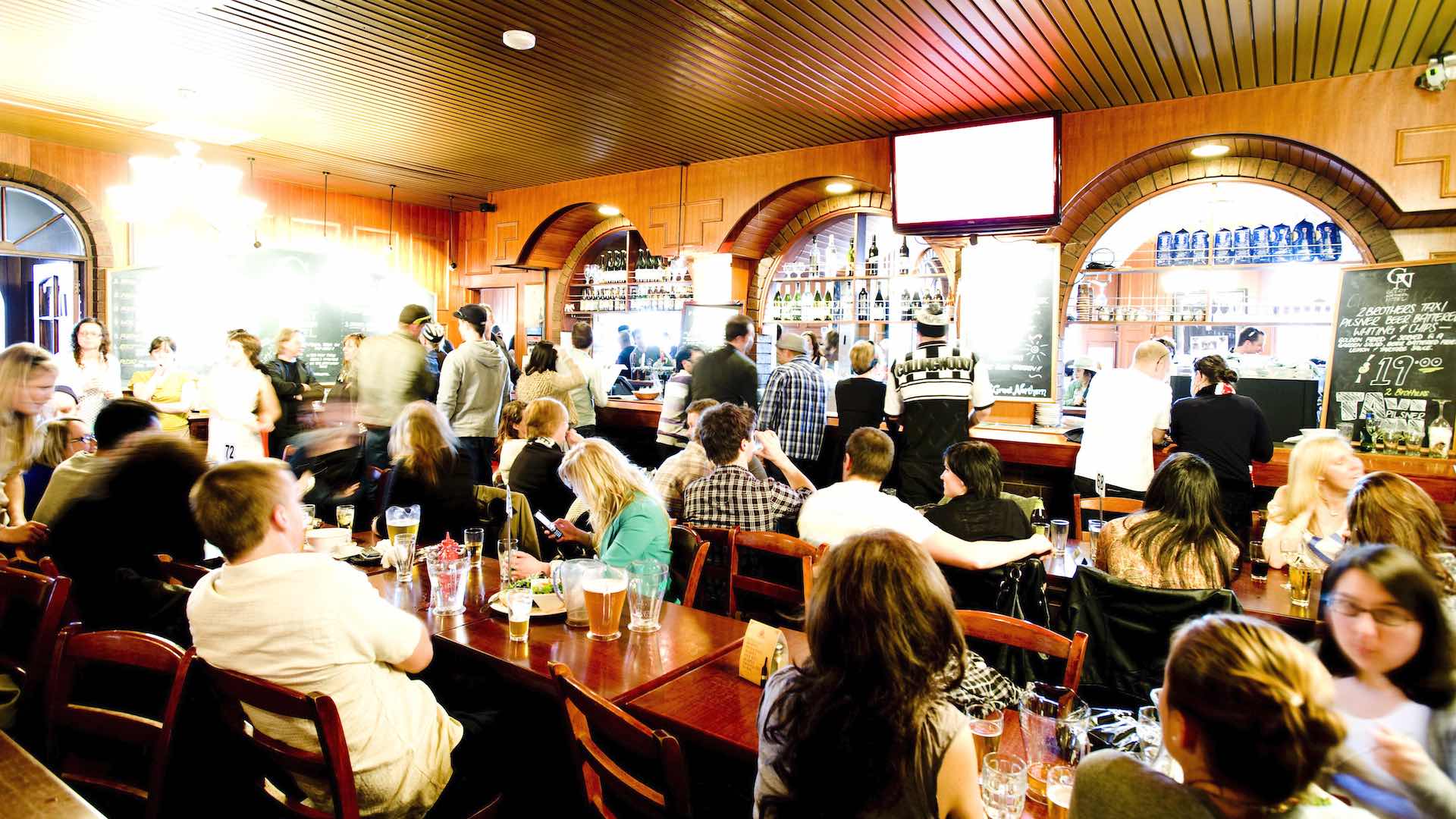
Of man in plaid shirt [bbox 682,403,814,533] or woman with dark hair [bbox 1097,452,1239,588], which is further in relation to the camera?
man in plaid shirt [bbox 682,403,814,533]

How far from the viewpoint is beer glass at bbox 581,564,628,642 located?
7.16ft

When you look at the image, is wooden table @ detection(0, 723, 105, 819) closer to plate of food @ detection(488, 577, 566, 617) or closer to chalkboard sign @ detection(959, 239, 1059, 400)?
plate of food @ detection(488, 577, 566, 617)

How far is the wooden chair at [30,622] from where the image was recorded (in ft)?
6.77

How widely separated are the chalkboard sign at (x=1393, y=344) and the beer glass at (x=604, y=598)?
504 centimetres

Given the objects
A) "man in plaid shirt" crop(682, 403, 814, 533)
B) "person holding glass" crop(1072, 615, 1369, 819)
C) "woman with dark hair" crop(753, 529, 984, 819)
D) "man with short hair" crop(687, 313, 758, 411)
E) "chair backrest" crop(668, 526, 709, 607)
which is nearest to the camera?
"person holding glass" crop(1072, 615, 1369, 819)

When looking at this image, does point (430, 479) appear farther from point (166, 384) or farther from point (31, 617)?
point (166, 384)

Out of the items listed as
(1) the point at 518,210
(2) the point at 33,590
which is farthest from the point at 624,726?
(1) the point at 518,210

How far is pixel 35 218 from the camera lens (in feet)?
24.2

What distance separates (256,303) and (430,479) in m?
6.27

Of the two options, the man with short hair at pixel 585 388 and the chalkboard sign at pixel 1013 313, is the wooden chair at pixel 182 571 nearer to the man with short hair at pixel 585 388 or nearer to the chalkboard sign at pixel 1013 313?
the man with short hair at pixel 585 388

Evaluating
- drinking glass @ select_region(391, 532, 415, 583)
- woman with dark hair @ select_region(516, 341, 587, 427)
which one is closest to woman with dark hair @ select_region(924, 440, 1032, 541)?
drinking glass @ select_region(391, 532, 415, 583)

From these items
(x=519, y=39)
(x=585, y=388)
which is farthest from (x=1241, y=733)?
(x=585, y=388)

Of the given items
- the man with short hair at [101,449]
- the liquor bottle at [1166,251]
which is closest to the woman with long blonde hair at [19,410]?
the man with short hair at [101,449]

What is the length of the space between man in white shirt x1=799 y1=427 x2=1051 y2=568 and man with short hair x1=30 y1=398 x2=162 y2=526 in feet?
7.88
